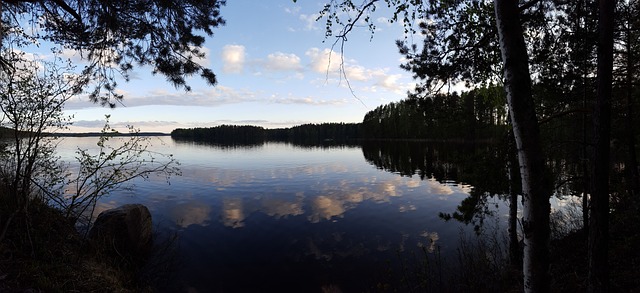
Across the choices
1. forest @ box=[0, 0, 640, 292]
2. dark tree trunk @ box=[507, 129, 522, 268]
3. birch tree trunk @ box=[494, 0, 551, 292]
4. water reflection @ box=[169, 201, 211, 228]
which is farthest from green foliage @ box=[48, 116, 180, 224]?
dark tree trunk @ box=[507, 129, 522, 268]

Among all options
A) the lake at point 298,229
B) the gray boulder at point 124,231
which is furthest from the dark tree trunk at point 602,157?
the gray boulder at point 124,231

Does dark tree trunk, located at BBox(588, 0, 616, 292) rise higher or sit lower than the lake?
higher

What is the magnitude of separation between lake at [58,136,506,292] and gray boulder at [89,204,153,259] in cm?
140

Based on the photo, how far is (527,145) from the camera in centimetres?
342

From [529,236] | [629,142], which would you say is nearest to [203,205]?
[529,236]

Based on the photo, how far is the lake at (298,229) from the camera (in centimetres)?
955

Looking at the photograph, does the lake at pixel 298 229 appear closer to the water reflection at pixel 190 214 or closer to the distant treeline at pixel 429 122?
the water reflection at pixel 190 214

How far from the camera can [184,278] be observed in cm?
945

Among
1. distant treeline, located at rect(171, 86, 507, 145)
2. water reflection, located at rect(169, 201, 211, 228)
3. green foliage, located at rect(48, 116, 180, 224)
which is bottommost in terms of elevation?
water reflection, located at rect(169, 201, 211, 228)

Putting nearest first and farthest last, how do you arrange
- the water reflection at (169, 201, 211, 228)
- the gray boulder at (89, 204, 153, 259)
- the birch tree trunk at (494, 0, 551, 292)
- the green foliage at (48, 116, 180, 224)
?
the birch tree trunk at (494, 0, 551, 292) → the green foliage at (48, 116, 180, 224) → the gray boulder at (89, 204, 153, 259) → the water reflection at (169, 201, 211, 228)

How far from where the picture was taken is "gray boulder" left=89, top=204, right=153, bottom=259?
9836 millimetres

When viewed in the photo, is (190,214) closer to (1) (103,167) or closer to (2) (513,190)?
(1) (103,167)

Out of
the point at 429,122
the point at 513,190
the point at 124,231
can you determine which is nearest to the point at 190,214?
the point at 124,231

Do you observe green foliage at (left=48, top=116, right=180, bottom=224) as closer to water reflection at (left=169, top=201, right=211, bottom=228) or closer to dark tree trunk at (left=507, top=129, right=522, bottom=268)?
water reflection at (left=169, top=201, right=211, bottom=228)
